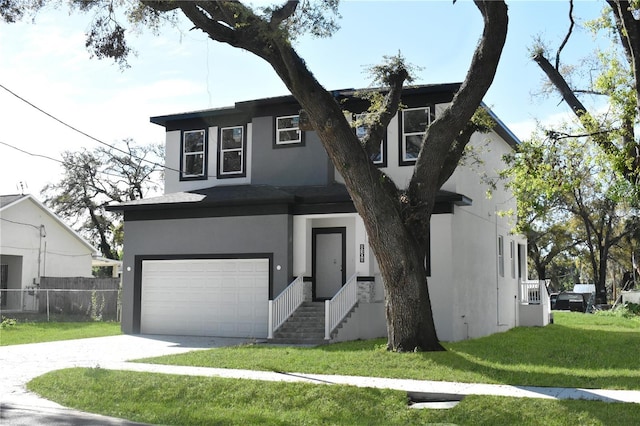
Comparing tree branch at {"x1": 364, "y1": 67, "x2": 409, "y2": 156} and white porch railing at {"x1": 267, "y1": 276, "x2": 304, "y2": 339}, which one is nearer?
tree branch at {"x1": 364, "y1": 67, "x2": 409, "y2": 156}

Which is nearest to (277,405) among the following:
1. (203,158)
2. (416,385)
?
(416,385)

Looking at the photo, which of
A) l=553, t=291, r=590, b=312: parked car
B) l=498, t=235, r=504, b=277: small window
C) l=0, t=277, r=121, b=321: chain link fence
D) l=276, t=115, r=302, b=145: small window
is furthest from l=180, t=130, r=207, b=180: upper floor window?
l=553, t=291, r=590, b=312: parked car

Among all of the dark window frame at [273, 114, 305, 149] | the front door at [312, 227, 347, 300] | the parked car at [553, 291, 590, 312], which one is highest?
the dark window frame at [273, 114, 305, 149]

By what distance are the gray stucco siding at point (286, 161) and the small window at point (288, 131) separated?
16 cm

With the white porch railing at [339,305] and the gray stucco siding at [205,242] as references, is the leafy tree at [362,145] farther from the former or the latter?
the gray stucco siding at [205,242]

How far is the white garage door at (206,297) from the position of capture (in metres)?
20.6

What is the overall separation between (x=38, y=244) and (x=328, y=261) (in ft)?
66.0

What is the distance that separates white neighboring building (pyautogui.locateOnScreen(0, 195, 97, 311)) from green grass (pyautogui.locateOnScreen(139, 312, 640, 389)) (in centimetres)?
2069

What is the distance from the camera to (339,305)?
59.4ft

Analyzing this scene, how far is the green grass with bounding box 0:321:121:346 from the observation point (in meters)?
19.8

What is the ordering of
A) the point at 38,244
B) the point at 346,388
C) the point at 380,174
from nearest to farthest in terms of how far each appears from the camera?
the point at 346,388 < the point at 380,174 < the point at 38,244

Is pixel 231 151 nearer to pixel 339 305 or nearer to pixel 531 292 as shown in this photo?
pixel 339 305

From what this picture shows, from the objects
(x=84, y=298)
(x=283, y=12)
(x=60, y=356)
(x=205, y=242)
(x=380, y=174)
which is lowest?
(x=60, y=356)

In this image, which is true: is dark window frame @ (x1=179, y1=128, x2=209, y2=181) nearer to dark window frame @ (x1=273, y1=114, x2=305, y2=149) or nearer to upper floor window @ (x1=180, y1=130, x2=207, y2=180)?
upper floor window @ (x1=180, y1=130, x2=207, y2=180)
